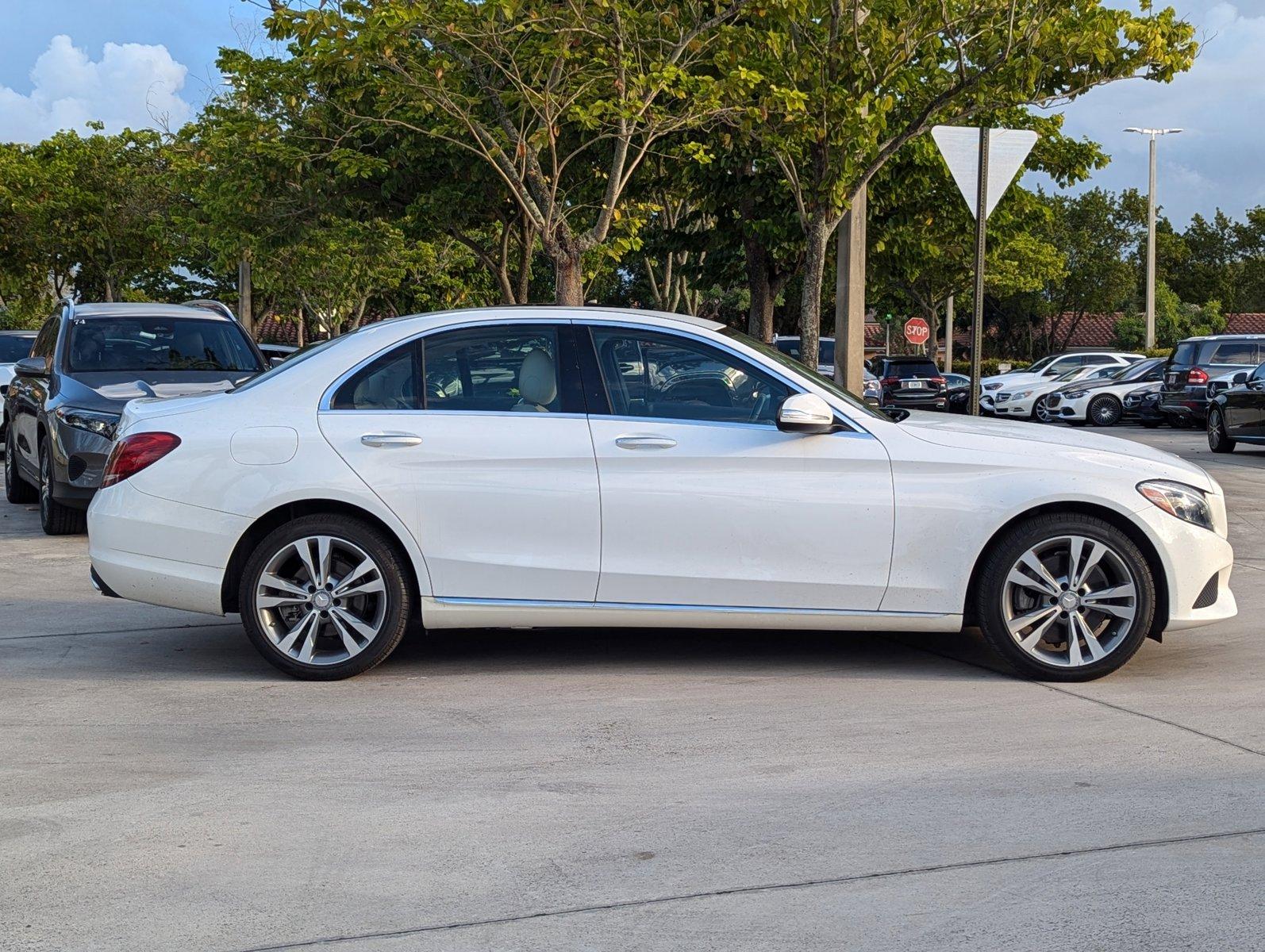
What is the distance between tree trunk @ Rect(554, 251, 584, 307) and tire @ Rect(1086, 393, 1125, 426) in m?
16.1

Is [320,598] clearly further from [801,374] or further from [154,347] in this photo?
[154,347]

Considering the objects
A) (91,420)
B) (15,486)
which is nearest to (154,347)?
(91,420)

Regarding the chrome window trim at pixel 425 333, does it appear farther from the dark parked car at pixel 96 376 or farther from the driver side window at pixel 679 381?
the dark parked car at pixel 96 376

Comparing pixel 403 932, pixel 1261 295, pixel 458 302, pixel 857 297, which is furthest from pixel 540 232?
pixel 1261 295

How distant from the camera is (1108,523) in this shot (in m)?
6.69

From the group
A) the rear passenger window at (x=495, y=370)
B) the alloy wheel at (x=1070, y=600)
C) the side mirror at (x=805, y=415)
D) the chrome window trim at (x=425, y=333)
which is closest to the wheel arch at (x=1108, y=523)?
the alloy wheel at (x=1070, y=600)

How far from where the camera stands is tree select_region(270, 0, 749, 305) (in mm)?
16469

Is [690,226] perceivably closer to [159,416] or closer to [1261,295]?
[159,416]

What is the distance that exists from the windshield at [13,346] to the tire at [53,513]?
37.6 ft

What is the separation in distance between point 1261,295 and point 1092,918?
79191 millimetres

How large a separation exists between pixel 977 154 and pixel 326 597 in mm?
6432

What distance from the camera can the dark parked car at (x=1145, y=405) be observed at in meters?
31.1

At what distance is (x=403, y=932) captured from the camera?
3885 mm

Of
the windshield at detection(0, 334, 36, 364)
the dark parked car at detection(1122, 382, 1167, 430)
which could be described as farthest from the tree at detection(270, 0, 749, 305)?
the dark parked car at detection(1122, 382, 1167, 430)
